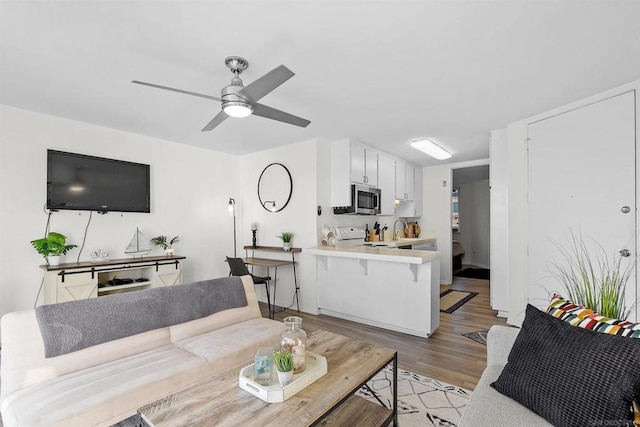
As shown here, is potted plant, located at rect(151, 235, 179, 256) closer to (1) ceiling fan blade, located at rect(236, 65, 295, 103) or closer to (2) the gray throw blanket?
(2) the gray throw blanket

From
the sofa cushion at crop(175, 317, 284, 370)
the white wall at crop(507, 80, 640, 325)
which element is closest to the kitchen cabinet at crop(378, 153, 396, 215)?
the white wall at crop(507, 80, 640, 325)

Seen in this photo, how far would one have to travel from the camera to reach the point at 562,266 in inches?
121

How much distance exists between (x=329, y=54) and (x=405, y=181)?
3.94 m

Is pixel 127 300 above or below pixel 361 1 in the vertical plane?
below

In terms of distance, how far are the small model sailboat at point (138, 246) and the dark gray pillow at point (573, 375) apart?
3.88 metres

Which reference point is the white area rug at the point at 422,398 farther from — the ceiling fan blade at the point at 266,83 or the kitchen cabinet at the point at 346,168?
the kitchen cabinet at the point at 346,168

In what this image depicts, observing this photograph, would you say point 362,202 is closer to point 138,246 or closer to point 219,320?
point 219,320

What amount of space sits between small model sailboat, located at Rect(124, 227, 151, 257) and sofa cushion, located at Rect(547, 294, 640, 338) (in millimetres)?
4078

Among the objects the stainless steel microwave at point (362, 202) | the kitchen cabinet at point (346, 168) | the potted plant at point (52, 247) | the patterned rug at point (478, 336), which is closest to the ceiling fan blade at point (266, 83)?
the kitchen cabinet at point (346, 168)

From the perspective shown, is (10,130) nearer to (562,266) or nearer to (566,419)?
(566,419)

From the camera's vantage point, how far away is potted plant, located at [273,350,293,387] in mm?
1351

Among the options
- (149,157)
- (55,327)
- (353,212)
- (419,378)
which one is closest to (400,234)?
(353,212)

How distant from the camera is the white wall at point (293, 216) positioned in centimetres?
417

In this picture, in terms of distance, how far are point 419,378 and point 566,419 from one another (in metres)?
1.38
